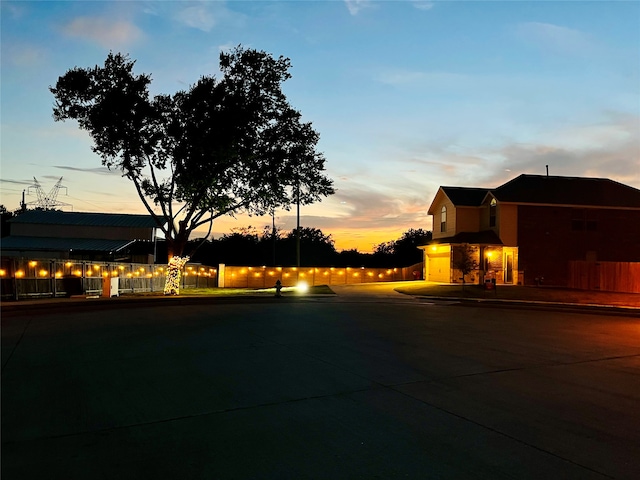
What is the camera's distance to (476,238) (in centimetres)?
3694

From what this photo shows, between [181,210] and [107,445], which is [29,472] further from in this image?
[181,210]

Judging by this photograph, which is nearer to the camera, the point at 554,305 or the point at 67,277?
the point at 554,305

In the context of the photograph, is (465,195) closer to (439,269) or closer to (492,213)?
→ (492,213)

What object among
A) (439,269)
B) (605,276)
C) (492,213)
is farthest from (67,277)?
(605,276)

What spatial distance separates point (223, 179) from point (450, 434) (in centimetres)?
2725

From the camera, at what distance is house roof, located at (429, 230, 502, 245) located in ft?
118

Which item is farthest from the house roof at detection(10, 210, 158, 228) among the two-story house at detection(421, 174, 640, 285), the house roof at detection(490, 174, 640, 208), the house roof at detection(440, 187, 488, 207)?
the house roof at detection(490, 174, 640, 208)

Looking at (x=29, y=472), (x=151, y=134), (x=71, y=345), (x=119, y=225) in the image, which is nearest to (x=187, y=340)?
(x=71, y=345)

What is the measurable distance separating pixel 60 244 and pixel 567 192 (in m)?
42.2

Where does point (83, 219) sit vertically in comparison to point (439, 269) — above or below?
above

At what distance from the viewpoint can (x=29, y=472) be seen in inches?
194

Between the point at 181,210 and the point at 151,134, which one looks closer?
the point at 151,134

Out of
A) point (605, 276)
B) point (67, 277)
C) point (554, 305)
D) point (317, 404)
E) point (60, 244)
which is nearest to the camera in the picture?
point (317, 404)

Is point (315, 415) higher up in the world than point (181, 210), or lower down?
lower down
